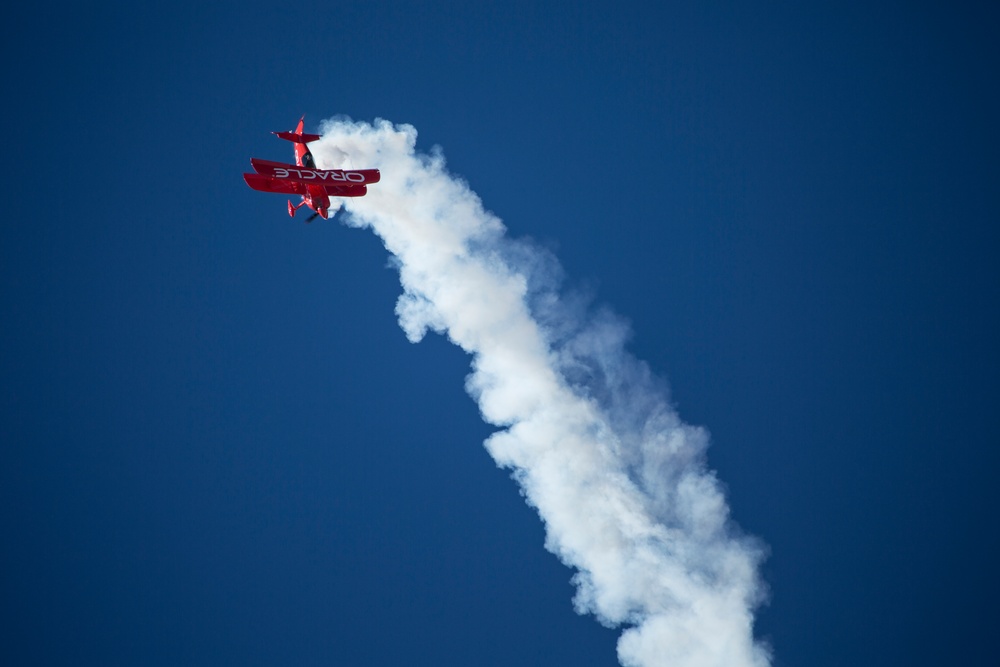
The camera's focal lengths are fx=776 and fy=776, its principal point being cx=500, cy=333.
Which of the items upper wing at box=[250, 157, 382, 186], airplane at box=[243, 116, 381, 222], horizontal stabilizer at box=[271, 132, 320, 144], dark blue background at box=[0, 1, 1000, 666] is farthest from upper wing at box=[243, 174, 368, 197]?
dark blue background at box=[0, 1, 1000, 666]

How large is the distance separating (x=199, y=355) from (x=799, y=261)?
55161 mm

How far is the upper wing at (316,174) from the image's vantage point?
3200cm

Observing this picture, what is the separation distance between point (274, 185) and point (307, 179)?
1434 mm

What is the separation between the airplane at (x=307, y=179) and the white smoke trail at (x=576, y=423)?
1.70 metres

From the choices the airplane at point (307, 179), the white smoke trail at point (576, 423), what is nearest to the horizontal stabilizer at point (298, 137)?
the airplane at point (307, 179)

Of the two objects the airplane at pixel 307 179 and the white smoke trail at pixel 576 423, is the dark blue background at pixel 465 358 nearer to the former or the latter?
the white smoke trail at pixel 576 423

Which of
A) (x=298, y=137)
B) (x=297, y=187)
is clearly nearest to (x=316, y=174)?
(x=297, y=187)

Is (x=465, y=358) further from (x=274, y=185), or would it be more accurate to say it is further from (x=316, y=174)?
(x=274, y=185)

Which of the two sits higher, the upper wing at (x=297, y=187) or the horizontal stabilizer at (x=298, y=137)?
the horizontal stabilizer at (x=298, y=137)

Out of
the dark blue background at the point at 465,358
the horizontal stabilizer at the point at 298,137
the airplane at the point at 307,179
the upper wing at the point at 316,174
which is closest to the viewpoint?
the upper wing at the point at 316,174

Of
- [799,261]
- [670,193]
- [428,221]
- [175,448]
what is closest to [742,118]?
[670,193]

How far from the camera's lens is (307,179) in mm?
32531

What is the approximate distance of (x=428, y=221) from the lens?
1559 inches

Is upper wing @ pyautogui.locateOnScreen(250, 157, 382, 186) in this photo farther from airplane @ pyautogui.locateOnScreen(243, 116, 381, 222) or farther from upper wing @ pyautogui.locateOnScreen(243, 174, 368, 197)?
upper wing @ pyautogui.locateOnScreen(243, 174, 368, 197)
